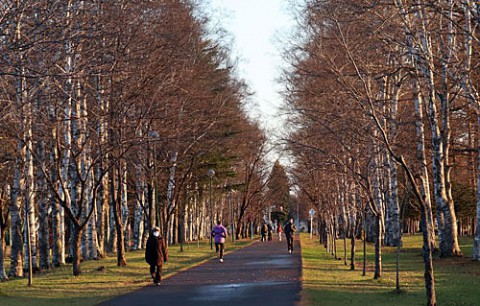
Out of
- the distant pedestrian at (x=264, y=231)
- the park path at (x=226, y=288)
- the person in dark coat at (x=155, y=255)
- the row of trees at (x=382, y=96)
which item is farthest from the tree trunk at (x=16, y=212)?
the distant pedestrian at (x=264, y=231)

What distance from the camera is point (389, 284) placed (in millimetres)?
22828

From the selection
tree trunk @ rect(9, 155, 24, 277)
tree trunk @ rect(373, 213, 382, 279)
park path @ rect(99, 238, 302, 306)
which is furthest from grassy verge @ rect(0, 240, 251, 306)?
tree trunk @ rect(373, 213, 382, 279)

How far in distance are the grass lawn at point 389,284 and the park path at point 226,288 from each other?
1.85 feet

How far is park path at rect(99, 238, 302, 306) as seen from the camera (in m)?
18.9

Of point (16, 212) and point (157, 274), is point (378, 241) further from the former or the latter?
point (16, 212)

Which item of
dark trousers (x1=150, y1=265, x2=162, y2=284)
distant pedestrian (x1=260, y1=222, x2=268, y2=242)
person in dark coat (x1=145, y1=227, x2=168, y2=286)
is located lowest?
distant pedestrian (x1=260, y1=222, x2=268, y2=242)

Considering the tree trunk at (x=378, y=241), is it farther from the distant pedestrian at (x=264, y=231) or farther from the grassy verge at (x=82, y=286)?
the distant pedestrian at (x=264, y=231)

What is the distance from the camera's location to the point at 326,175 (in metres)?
39.7

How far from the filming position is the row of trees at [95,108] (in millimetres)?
18250

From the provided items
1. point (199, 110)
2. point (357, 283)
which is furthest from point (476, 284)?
point (199, 110)

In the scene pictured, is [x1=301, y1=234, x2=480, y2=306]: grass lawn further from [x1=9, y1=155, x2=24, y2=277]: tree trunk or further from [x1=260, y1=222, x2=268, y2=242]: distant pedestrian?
[x1=260, y1=222, x2=268, y2=242]: distant pedestrian

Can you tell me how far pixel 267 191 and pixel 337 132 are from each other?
74034 millimetres

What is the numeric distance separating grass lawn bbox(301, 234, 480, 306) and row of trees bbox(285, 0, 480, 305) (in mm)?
997

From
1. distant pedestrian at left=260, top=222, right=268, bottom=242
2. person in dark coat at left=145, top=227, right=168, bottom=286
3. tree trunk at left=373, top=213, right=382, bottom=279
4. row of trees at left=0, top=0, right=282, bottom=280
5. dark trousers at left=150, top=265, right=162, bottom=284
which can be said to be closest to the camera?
row of trees at left=0, top=0, right=282, bottom=280
